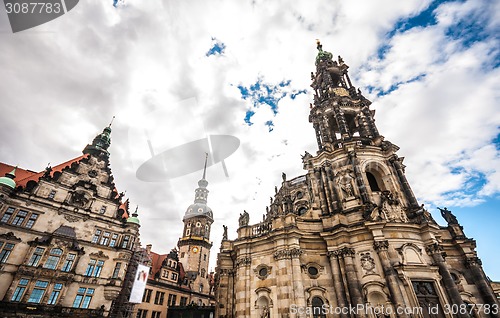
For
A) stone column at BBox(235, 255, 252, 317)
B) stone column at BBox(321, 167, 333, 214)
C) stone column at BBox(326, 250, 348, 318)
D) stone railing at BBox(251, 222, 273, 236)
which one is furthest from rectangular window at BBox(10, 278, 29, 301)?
stone column at BBox(321, 167, 333, 214)

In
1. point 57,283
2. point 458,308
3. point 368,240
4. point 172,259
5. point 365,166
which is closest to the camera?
point 458,308

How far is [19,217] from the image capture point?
24.0m

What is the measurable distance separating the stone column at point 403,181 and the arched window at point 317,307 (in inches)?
423

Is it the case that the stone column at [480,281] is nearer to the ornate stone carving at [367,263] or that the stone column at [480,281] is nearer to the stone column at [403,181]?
the stone column at [403,181]

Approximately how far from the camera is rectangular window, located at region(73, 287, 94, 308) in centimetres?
2432

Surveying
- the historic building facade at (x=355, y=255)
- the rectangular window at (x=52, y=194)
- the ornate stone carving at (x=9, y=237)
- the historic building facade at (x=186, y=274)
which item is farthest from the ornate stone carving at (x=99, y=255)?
the historic building facade at (x=355, y=255)

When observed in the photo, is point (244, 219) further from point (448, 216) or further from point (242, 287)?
point (448, 216)

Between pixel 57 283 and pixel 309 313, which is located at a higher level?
pixel 57 283

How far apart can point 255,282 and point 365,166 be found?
1358 centimetres

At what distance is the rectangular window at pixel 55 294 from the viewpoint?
75.7 ft

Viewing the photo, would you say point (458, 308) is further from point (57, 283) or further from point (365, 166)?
point (57, 283)

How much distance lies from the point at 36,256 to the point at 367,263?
97.3ft

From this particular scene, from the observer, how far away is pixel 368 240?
17.0 meters

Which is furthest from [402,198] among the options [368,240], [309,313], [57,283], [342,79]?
[57,283]
